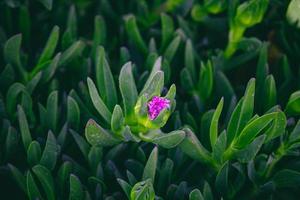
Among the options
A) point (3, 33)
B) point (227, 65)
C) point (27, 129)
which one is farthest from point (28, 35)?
point (227, 65)

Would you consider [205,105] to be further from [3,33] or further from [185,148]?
[3,33]

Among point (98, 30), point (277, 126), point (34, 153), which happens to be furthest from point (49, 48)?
point (277, 126)

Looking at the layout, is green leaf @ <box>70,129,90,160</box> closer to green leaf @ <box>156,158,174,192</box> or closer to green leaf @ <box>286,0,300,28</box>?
green leaf @ <box>156,158,174,192</box>

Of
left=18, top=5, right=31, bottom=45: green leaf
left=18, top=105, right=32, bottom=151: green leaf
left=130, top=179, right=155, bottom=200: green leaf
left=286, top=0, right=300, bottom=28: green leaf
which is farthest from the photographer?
left=18, top=5, right=31, bottom=45: green leaf

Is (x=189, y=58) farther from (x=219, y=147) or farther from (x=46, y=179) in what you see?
(x=46, y=179)

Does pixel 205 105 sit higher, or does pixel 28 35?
pixel 28 35

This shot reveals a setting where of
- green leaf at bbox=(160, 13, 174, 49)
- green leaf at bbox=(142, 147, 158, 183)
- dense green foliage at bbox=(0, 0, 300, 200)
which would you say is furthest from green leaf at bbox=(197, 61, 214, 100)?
green leaf at bbox=(142, 147, 158, 183)

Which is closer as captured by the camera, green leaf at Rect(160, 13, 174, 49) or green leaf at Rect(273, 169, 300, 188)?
green leaf at Rect(273, 169, 300, 188)
